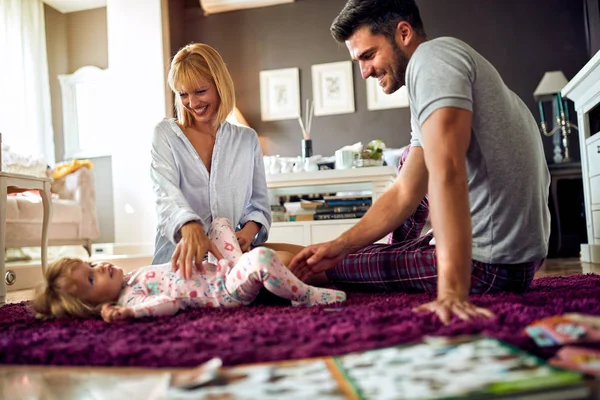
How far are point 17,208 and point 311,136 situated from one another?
266 centimetres

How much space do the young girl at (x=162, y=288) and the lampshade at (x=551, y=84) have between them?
3.72 metres

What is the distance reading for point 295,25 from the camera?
5219mm

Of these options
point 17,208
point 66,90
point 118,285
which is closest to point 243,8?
point 66,90

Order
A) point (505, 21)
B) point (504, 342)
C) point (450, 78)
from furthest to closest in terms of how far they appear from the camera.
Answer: point (505, 21)
point (450, 78)
point (504, 342)

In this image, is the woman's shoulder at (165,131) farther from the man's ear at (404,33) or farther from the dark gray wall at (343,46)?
Answer: the dark gray wall at (343,46)

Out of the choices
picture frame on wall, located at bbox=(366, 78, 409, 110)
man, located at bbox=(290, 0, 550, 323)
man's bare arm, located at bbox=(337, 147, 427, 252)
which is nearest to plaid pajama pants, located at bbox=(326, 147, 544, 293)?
man, located at bbox=(290, 0, 550, 323)

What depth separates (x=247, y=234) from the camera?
1736 mm

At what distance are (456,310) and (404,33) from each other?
77cm

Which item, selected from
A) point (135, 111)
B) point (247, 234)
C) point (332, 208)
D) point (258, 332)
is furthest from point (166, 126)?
point (135, 111)

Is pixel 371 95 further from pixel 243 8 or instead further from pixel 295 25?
pixel 243 8

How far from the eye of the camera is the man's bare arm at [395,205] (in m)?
1.37

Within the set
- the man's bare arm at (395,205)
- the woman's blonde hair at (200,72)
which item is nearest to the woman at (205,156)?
the woman's blonde hair at (200,72)

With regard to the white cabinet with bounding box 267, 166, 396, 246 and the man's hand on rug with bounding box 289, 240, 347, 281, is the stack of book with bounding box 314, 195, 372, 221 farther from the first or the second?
the man's hand on rug with bounding box 289, 240, 347, 281

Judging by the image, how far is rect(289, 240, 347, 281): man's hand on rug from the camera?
1.31 meters
